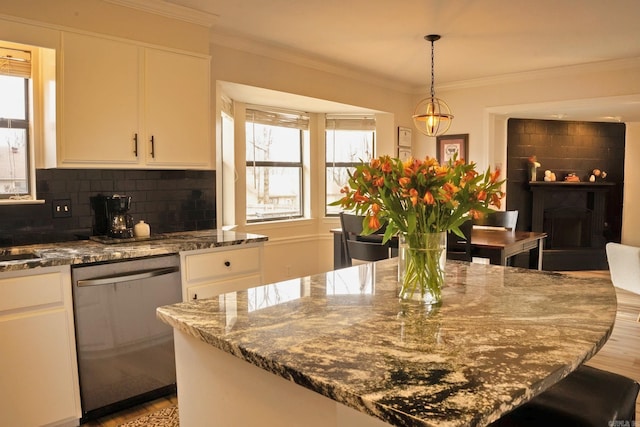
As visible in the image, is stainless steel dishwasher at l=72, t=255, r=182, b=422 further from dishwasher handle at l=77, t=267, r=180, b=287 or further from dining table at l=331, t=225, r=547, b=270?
dining table at l=331, t=225, r=547, b=270

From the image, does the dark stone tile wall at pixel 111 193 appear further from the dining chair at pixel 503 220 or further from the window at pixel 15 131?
the dining chair at pixel 503 220

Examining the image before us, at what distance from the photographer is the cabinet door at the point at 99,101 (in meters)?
2.73

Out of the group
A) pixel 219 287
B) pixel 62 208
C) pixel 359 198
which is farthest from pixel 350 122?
pixel 359 198

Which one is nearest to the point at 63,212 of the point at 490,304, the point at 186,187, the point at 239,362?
the point at 186,187

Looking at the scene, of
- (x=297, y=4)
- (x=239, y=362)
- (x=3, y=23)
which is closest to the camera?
(x=239, y=362)

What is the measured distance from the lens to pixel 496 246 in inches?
133

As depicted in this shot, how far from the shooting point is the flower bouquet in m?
1.44

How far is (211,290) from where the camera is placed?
296 centimetres

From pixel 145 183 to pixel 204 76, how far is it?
2.81 ft

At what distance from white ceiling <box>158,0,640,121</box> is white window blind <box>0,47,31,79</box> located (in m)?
0.96

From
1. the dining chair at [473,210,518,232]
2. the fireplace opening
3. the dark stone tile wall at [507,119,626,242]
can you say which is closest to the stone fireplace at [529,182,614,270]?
the fireplace opening

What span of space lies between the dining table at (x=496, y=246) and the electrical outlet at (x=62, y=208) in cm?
204

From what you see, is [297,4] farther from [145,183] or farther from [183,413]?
[183,413]

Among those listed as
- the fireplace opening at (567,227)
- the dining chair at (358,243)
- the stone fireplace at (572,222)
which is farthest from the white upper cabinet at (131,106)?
the fireplace opening at (567,227)
